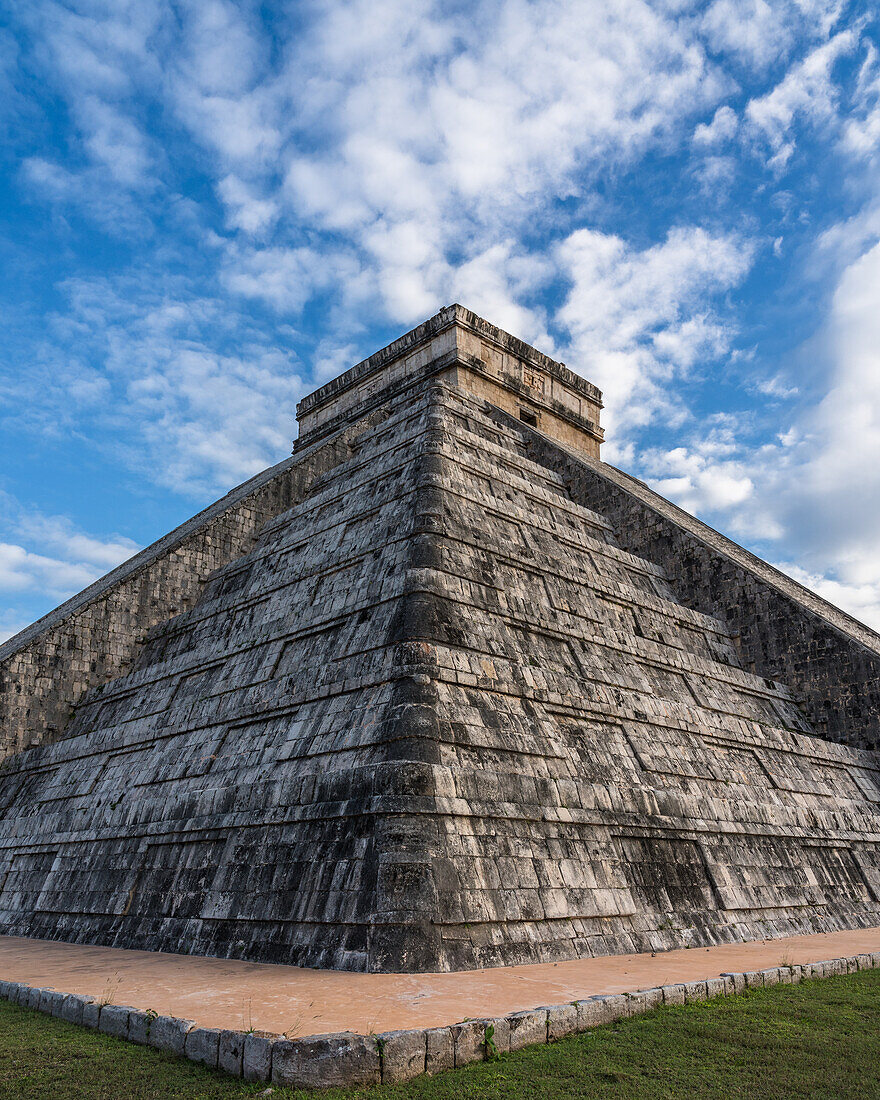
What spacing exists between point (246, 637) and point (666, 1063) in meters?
9.25

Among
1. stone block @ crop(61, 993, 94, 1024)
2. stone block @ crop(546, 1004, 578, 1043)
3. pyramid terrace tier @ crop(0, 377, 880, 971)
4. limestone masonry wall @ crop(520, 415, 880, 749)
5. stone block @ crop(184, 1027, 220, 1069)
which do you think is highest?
limestone masonry wall @ crop(520, 415, 880, 749)

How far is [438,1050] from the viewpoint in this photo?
178 inches

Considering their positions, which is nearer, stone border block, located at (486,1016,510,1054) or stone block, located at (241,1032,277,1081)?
stone block, located at (241,1032,277,1081)

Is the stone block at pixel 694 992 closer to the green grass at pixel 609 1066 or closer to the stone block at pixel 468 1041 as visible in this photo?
the green grass at pixel 609 1066

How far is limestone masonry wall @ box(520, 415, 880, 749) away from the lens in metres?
15.8

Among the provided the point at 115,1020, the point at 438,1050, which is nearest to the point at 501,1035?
the point at 438,1050

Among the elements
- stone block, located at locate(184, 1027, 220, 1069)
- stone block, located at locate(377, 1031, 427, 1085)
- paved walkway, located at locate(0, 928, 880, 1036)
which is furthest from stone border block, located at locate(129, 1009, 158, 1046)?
stone block, located at locate(377, 1031, 427, 1085)

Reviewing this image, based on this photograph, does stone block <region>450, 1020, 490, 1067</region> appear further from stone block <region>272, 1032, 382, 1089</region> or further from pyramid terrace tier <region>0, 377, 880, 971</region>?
pyramid terrace tier <region>0, 377, 880, 971</region>

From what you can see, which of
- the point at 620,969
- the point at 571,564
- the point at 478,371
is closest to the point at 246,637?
the point at 571,564

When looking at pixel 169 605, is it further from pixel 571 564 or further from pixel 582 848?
pixel 582 848

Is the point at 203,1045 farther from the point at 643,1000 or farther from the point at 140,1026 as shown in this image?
the point at 643,1000

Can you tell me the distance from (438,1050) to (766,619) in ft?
46.6

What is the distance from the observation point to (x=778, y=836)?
11.7 m

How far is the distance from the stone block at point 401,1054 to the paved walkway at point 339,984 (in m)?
0.24
